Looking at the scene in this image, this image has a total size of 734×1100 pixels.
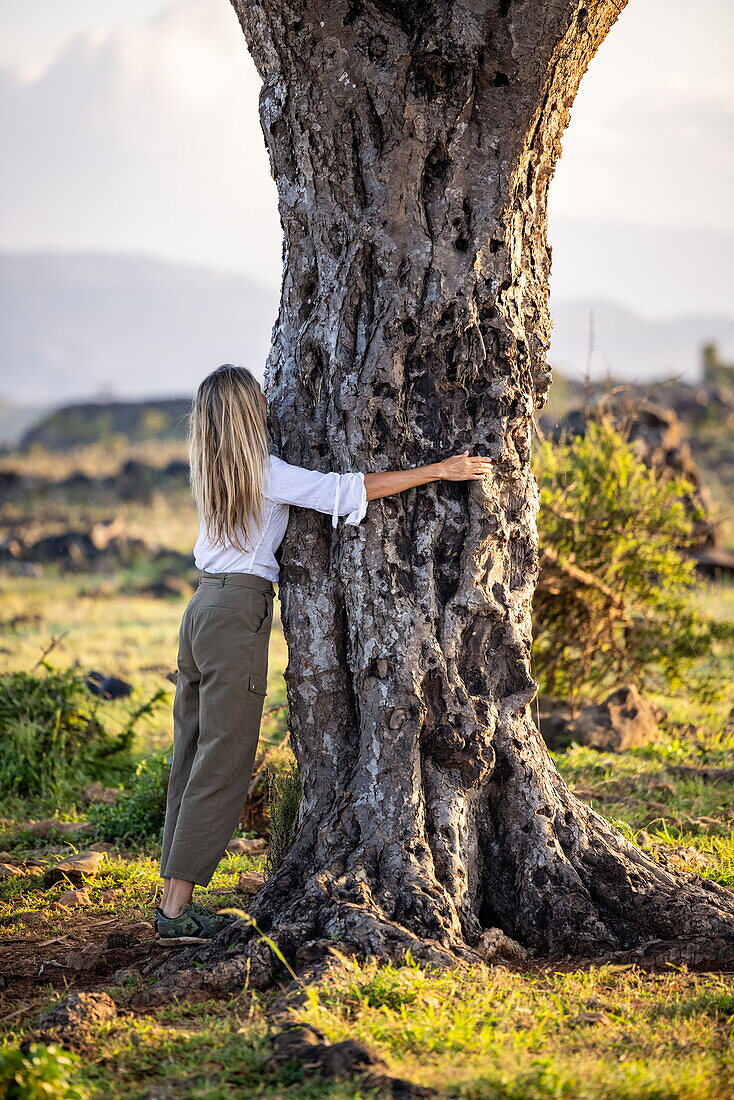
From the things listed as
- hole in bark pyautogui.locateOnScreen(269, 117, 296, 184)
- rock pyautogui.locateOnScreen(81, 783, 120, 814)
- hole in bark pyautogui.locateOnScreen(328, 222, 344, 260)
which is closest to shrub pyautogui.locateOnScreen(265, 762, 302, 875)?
hole in bark pyautogui.locateOnScreen(328, 222, 344, 260)

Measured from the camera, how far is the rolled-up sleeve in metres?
3.89

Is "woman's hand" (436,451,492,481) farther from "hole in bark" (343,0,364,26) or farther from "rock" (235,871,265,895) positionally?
"rock" (235,871,265,895)

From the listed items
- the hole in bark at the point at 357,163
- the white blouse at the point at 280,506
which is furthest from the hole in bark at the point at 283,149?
the white blouse at the point at 280,506

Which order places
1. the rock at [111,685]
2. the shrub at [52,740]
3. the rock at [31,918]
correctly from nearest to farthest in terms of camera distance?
the rock at [31,918] < the shrub at [52,740] < the rock at [111,685]

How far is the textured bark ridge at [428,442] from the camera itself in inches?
154

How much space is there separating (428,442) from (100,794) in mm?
3706

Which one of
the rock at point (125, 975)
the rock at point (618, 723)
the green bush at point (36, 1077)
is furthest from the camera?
the rock at point (618, 723)

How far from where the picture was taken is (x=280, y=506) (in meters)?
4.15

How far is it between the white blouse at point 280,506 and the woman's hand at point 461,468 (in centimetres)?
32

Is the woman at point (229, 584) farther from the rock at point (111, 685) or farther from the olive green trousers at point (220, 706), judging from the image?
the rock at point (111, 685)

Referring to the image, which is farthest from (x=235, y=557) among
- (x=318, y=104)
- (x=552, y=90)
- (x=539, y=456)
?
(x=539, y=456)

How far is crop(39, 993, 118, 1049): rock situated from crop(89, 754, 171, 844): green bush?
8.13 feet

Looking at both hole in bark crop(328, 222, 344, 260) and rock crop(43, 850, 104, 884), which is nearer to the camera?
hole in bark crop(328, 222, 344, 260)

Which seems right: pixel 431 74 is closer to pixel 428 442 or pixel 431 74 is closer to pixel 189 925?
pixel 428 442
